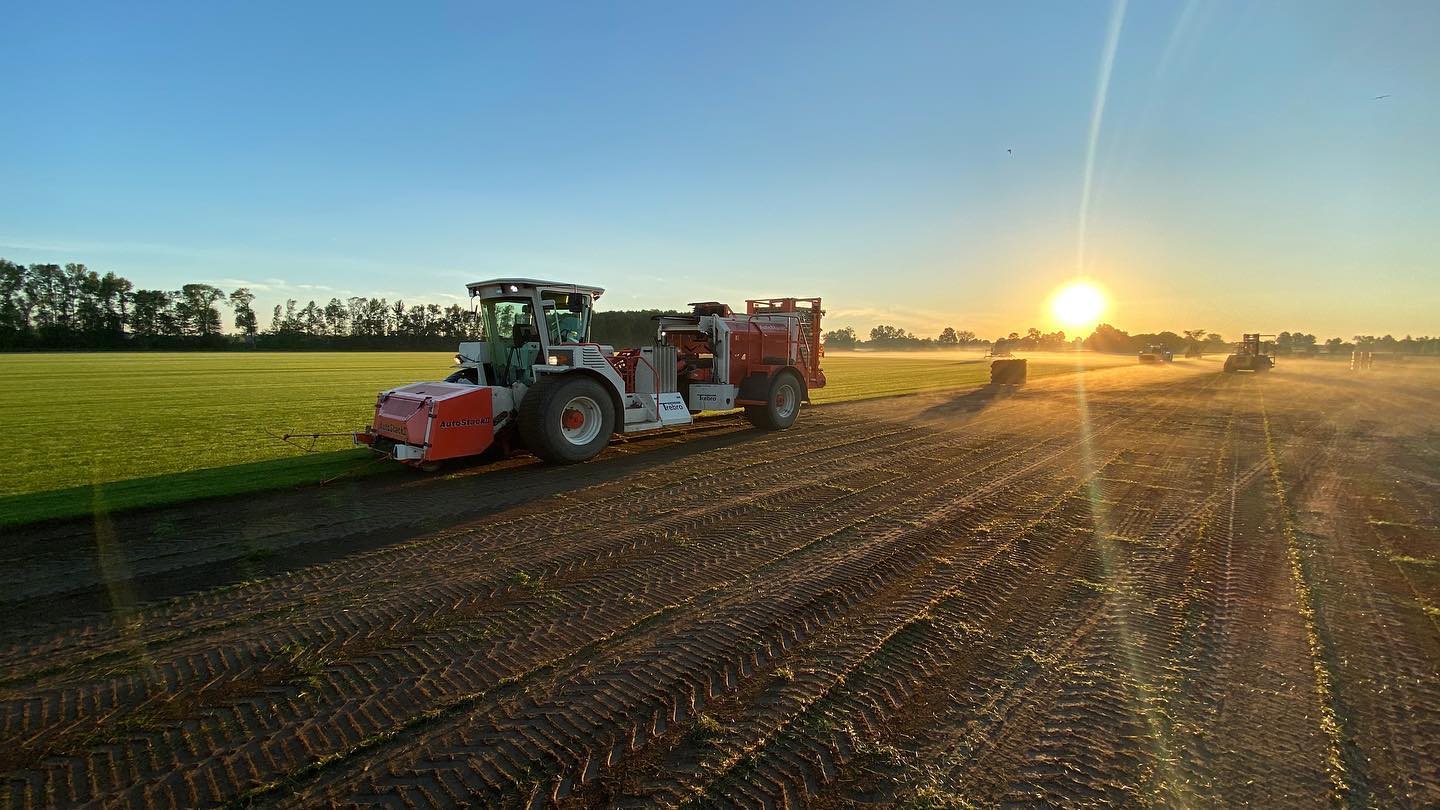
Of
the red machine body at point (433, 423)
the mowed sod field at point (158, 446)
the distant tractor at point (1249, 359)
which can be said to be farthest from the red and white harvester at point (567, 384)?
the distant tractor at point (1249, 359)

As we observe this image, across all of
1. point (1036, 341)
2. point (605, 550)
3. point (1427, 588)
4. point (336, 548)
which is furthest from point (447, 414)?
point (1036, 341)

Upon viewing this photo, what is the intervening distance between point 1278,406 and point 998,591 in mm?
20138

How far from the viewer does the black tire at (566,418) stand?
8.57 m

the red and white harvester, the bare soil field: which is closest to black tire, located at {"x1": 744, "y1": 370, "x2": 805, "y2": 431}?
the red and white harvester

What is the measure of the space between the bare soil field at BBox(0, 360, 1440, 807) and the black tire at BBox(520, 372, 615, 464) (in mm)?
1328

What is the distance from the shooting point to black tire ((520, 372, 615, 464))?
28.1 feet

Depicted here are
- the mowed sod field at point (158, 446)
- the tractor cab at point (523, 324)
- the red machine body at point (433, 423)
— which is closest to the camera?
the mowed sod field at point (158, 446)

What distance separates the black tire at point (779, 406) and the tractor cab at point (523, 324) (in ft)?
13.3

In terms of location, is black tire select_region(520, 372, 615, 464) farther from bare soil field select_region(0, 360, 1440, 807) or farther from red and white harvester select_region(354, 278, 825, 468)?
bare soil field select_region(0, 360, 1440, 807)

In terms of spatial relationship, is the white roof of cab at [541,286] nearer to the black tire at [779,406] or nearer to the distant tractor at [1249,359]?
the black tire at [779,406]

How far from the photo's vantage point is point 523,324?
9.70 metres

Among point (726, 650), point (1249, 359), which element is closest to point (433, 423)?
point (726, 650)

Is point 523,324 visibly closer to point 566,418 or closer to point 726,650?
point 566,418

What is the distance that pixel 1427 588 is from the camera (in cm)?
462
